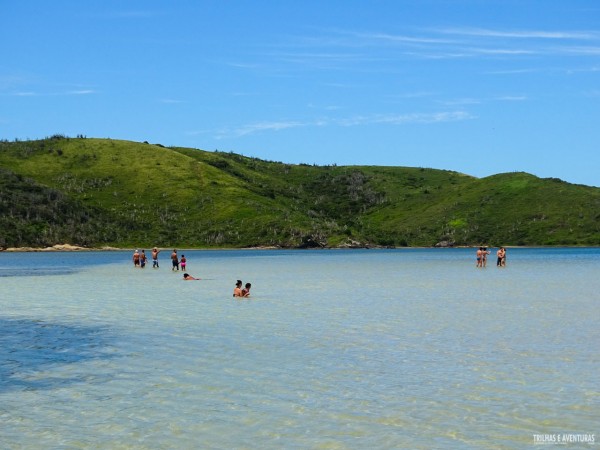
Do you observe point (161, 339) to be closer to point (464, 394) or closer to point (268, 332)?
point (268, 332)

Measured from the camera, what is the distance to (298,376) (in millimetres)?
20469

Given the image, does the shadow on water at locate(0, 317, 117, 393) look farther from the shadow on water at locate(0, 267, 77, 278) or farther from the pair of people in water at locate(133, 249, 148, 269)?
the pair of people in water at locate(133, 249, 148, 269)

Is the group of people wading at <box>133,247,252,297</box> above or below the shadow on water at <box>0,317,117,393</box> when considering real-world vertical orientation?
above

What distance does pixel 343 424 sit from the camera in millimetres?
15531

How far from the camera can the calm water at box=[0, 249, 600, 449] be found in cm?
1497

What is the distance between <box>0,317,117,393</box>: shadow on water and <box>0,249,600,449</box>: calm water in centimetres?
7

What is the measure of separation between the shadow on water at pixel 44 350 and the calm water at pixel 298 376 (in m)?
0.07

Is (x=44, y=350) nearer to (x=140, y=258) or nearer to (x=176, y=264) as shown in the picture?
(x=176, y=264)

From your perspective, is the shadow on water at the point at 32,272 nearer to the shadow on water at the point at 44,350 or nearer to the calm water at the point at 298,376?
the calm water at the point at 298,376

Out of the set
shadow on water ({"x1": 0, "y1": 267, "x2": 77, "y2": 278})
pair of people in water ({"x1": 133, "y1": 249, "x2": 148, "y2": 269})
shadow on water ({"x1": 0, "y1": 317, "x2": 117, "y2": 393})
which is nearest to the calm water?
shadow on water ({"x1": 0, "y1": 317, "x2": 117, "y2": 393})

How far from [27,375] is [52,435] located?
21.1 feet

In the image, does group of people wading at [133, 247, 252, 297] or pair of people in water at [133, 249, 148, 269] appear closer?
group of people wading at [133, 247, 252, 297]

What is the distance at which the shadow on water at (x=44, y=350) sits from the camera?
20.1 m

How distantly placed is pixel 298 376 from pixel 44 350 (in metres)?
10.1
